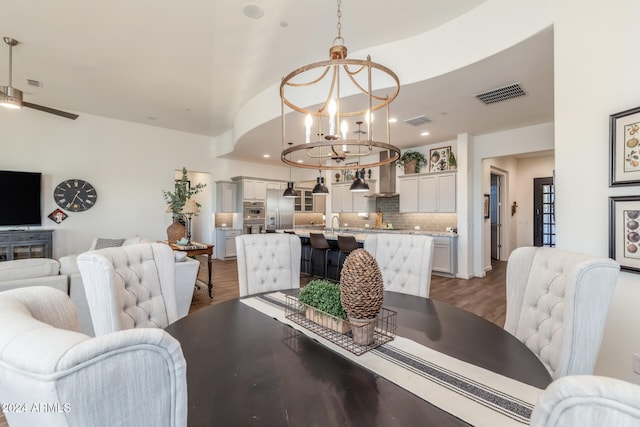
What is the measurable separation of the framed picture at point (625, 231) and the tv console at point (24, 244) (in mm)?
7435

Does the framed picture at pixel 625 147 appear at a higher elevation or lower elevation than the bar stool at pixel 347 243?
higher

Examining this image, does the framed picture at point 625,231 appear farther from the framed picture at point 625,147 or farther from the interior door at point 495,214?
the interior door at point 495,214

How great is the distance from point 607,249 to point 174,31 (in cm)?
437

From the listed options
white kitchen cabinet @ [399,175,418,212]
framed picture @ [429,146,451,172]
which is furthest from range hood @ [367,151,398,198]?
framed picture @ [429,146,451,172]

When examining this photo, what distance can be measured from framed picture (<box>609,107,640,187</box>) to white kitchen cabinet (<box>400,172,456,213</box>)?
166 inches

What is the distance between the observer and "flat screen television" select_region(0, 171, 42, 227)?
16.6 feet

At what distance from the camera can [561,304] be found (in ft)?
3.99

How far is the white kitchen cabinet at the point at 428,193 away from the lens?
603 centimetres

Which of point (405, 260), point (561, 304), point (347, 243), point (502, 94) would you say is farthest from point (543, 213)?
point (561, 304)

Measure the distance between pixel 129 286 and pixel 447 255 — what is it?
5.54 metres

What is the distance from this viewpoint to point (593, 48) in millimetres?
1982

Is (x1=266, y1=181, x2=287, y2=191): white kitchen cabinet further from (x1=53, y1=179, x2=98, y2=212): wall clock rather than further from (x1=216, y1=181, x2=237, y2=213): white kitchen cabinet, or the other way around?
(x1=53, y1=179, x2=98, y2=212): wall clock

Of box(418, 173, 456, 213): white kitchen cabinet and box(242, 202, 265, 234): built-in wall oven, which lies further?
box(242, 202, 265, 234): built-in wall oven

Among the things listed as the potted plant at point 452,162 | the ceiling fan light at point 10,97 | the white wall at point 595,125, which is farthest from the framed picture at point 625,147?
the ceiling fan light at point 10,97
